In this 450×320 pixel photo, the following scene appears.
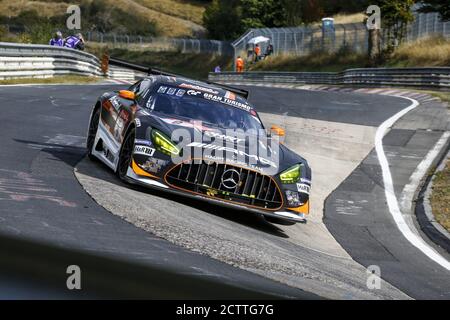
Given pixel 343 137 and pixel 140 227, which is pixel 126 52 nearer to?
pixel 343 137

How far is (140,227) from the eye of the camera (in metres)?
6.42

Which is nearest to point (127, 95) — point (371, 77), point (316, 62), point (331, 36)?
point (371, 77)

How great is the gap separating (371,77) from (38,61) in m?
15.9

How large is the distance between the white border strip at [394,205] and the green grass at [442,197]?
469 mm

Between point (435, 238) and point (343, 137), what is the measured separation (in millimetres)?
6816

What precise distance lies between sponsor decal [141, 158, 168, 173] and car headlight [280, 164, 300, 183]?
1312mm

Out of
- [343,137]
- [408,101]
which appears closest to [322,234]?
[343,137]

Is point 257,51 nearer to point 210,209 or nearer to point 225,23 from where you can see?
point 225,23

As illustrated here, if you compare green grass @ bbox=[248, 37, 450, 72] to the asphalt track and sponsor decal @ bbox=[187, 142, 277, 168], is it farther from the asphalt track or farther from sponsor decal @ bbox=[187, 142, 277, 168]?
sponsor decal @ bbox=[187, 142, 277, 168]

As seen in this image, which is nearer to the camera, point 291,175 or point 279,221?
point 291,175

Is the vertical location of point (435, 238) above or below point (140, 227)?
below

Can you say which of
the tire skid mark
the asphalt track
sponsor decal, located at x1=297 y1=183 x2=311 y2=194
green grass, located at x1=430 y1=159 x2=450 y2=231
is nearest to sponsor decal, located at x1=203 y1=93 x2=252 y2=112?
the asphalt track

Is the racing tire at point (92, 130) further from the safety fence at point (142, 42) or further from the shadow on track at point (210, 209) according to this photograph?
the safety fence at point (142, 42)

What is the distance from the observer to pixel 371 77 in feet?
116
